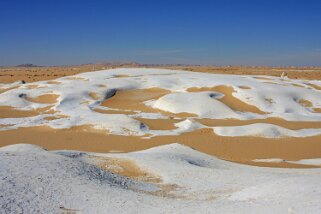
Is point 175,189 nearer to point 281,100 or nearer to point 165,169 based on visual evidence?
point 165,169

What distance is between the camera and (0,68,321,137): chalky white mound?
24219 mm

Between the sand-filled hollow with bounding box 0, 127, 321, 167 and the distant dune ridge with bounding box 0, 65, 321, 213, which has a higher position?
the distant dune ridge with bounding box 0, 65, 321, 213

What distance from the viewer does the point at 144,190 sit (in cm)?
1155

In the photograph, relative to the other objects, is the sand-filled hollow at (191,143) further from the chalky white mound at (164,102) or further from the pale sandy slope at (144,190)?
the pale sandy slope at (144,190)

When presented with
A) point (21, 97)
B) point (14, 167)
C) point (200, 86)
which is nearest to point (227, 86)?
point (200, 86)

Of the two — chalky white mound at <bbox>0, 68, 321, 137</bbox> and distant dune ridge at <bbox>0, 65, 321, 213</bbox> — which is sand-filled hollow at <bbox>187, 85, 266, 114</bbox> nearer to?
distant dune ridge at <bbox>0, 65, 321, 213</bbox>

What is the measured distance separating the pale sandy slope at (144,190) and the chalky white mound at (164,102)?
9807 mm

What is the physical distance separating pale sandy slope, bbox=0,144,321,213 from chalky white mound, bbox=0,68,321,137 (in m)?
9.81

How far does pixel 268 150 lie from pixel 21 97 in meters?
21.5

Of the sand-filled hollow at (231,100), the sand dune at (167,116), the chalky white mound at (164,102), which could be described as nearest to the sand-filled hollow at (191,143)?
the sand dune at (167,116)

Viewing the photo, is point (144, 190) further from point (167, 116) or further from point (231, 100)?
point (231, 100)

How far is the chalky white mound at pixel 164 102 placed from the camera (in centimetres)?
2422

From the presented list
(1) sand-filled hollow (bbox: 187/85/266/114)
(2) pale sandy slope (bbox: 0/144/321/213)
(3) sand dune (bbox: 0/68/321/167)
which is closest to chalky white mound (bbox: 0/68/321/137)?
(3) sand dune (bbox: 0/68/321/167)

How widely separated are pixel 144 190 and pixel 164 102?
19.6m
